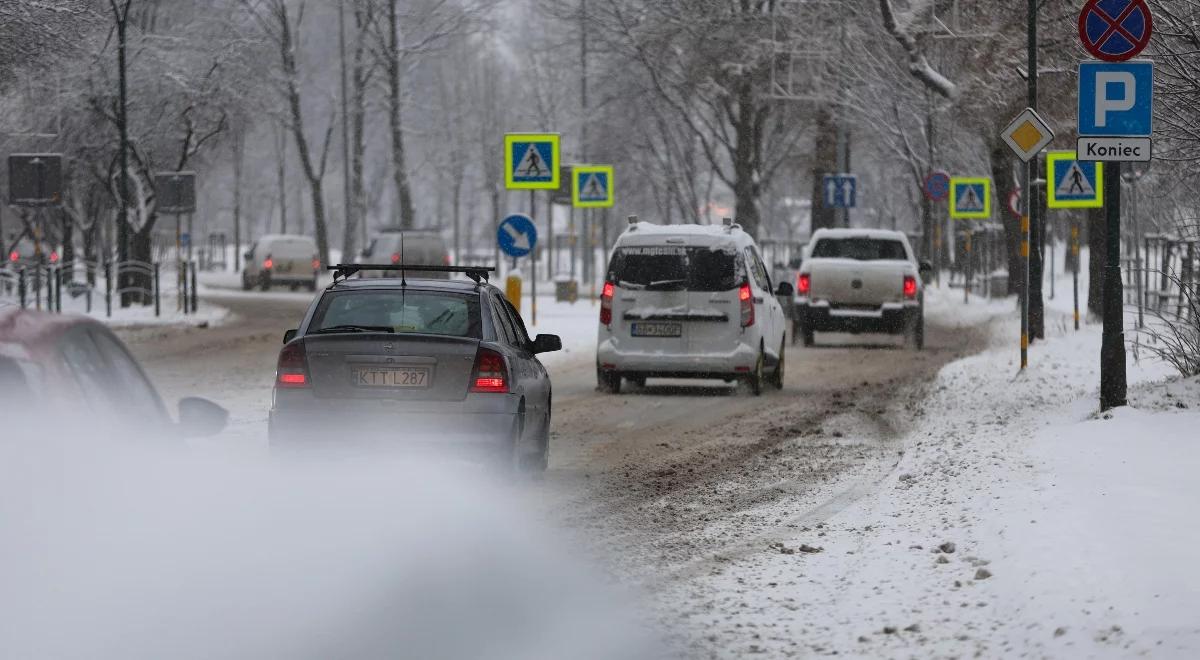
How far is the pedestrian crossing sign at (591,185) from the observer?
3366cm

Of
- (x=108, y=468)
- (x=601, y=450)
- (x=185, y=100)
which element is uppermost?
(x=185, y=100)

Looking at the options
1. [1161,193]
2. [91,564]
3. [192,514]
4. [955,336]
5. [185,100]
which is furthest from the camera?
[185,100]

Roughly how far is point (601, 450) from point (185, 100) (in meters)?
34.0

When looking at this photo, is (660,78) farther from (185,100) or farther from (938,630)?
(938,630)

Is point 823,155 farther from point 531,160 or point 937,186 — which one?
point 531,160

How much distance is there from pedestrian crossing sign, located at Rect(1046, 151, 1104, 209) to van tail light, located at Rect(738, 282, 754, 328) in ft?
25.9

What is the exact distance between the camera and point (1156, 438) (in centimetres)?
1316

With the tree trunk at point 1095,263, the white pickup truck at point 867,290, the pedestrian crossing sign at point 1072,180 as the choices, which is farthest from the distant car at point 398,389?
the tree trunk at point 1095,263

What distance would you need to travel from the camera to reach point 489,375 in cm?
1116

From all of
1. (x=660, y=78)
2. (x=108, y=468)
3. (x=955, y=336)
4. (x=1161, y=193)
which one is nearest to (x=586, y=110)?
(x=660, y=78)

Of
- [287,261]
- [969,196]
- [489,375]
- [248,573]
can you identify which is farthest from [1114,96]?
[287,261]

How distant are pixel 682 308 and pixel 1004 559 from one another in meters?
11.2

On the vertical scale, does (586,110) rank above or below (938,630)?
above

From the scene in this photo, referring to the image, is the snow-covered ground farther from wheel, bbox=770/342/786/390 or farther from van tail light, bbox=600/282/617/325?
wheel, bbox=770/342/786/390
